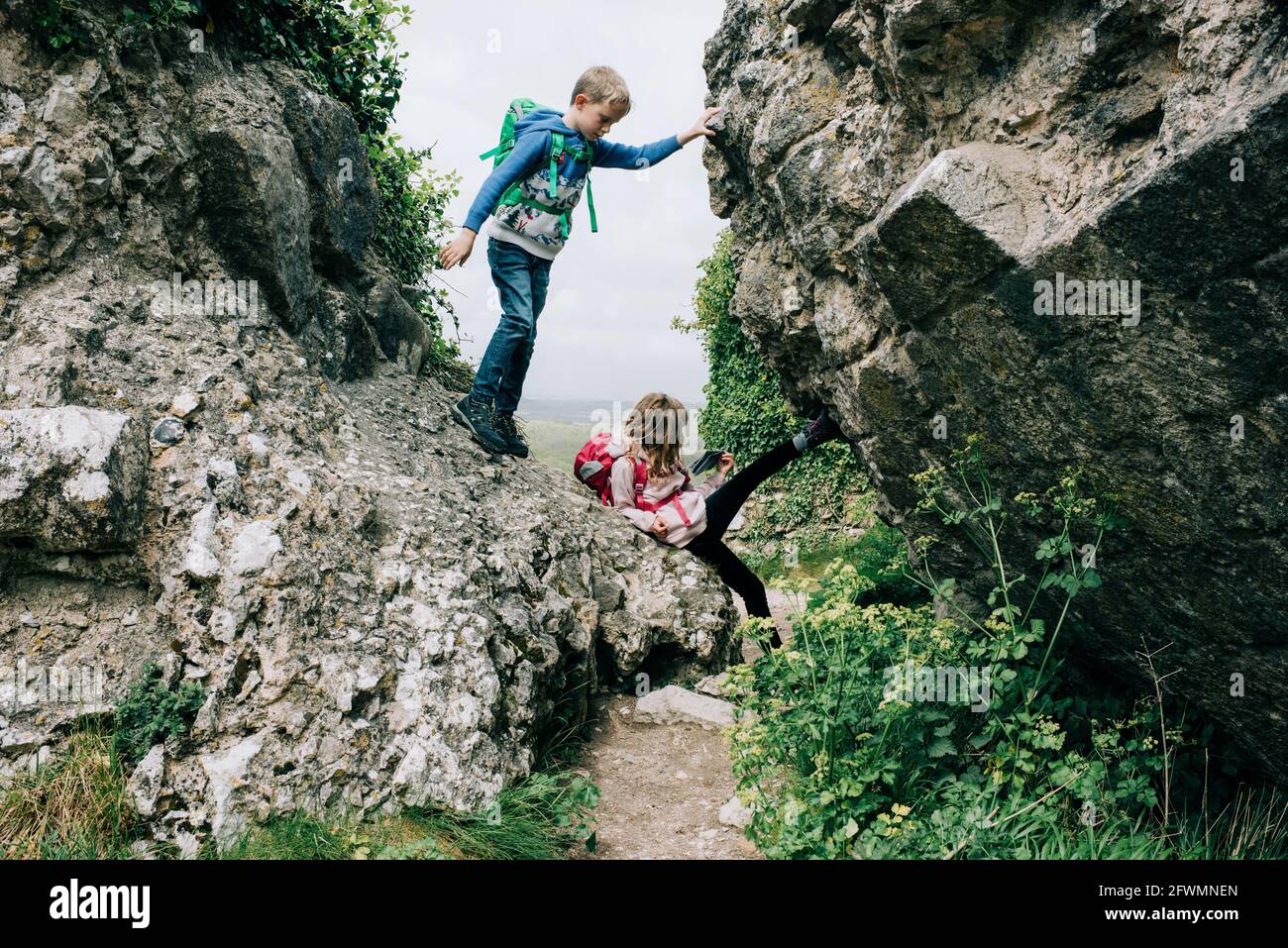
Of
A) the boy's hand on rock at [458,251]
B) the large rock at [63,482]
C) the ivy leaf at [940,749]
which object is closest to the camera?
the large rock at [63,482]

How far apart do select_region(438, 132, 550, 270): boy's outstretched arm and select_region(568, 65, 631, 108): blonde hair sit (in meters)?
0.41

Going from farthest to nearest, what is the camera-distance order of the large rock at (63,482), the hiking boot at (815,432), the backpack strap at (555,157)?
1. the hiking boot at (815,432)
2. the backpack strap at (555,157)
3. the large rock at (63,482)

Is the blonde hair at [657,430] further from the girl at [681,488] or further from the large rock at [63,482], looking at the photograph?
the large rock at [63,482]

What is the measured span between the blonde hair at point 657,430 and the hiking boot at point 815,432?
0.92m

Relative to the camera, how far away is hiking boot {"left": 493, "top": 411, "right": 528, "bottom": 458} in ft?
20.6

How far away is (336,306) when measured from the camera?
581 centimetres

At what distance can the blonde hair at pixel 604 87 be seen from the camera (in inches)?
219

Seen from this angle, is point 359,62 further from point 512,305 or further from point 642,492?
point 642,492

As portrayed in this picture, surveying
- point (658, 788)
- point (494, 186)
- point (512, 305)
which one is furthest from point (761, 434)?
point (658, 788)

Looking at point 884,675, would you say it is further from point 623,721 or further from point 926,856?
point 623,721

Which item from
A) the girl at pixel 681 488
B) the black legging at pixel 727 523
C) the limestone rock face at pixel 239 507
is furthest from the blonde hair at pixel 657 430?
the limestone rock face at pixel 239 507

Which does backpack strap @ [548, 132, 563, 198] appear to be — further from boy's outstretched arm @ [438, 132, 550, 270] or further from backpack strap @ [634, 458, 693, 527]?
backpack strap @ [634, 458, 693, 527]

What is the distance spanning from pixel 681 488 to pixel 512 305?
2068mm

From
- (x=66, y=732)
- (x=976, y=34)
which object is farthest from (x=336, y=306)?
(x=976, y=34)
